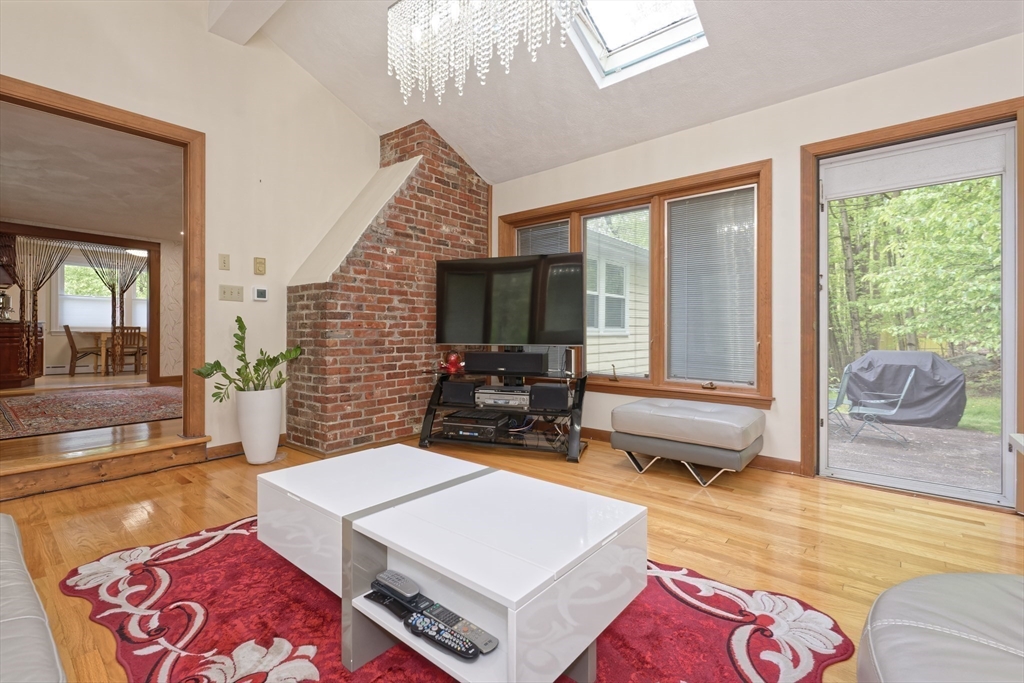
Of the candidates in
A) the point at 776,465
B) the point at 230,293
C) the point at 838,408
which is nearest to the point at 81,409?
the point at 230,293

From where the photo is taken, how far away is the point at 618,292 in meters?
3.93

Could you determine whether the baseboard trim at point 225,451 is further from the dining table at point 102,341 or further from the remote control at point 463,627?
the dining table at point 102,341

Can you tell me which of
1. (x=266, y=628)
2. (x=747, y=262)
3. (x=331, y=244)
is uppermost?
(x=331, y=244)

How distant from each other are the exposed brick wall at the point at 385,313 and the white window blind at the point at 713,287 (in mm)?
1898

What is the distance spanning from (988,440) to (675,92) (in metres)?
2.65

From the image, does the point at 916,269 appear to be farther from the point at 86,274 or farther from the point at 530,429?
the point at 86,274

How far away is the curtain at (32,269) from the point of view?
22.1 ft

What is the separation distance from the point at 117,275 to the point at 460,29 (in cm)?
840

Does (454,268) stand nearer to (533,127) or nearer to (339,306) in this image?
(339,306)

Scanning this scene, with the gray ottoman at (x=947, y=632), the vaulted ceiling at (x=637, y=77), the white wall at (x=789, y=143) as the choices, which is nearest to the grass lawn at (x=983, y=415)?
the white wall at (x=789, y=143)

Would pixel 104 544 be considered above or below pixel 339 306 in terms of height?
below

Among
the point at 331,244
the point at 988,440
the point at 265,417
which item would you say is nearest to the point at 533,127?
the point at 331,244

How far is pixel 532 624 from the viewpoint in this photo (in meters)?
0.93

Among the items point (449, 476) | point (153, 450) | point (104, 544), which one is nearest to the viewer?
point (449, 476)
